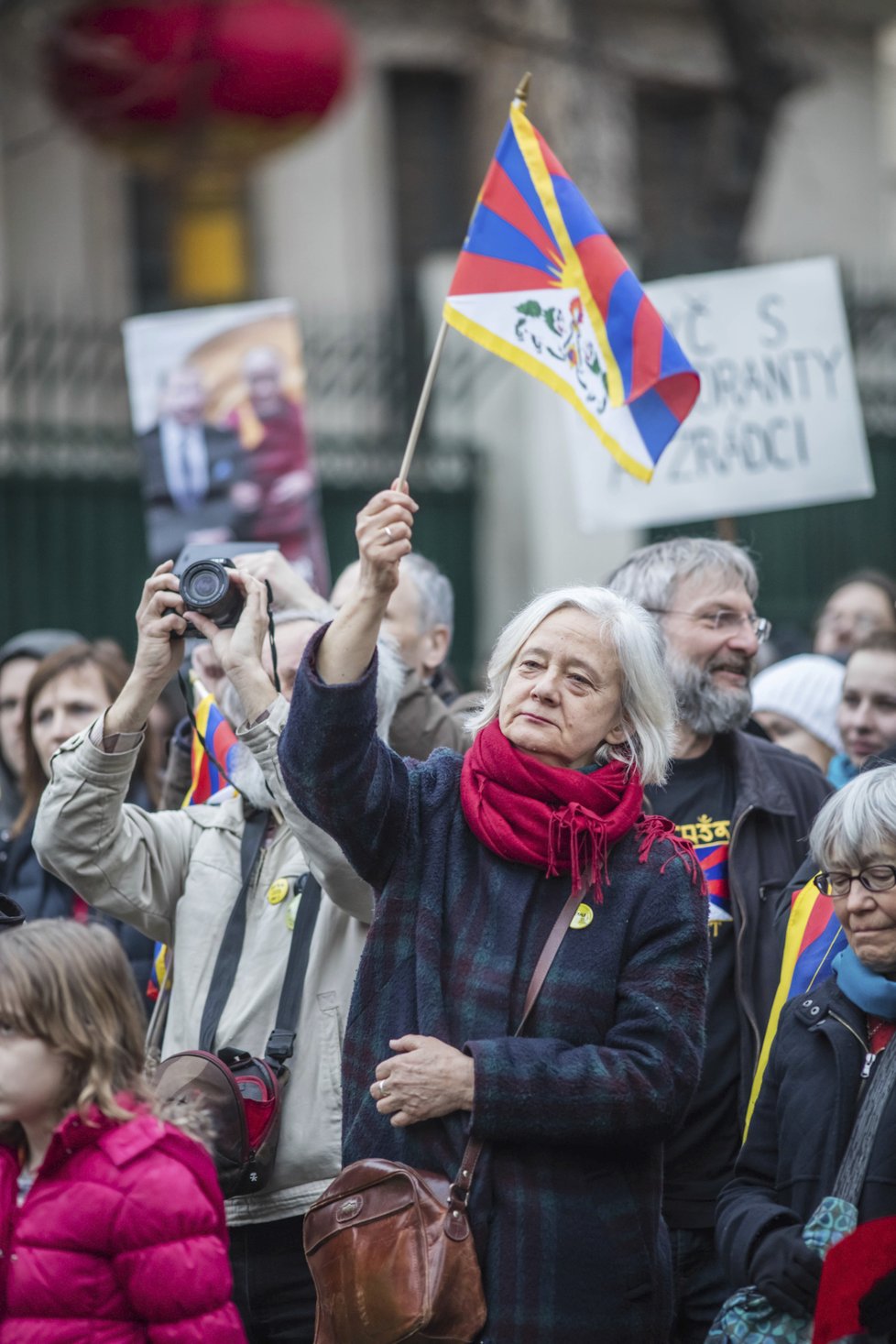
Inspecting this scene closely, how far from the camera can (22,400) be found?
10602 mm

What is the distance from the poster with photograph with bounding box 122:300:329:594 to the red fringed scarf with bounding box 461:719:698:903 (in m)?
3.86

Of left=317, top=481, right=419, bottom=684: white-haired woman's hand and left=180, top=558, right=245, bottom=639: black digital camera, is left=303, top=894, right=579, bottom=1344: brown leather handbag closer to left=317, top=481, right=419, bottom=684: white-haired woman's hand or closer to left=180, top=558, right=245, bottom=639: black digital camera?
left=317, top=481, right=419, bottom=684: white-haired woman's hand

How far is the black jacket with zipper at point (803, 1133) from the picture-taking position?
3111 millimetres

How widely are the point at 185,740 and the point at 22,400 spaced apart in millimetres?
6525

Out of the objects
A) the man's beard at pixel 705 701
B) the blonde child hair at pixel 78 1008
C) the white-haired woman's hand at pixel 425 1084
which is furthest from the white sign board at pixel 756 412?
the blonde child hair at pixel 78 1008

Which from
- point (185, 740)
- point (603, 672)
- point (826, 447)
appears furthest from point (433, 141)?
point (603, 672)

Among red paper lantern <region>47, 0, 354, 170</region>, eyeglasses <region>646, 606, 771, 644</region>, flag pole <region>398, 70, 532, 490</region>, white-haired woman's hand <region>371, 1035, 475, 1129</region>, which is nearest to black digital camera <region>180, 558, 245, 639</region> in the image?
flag pole <region>398, 70, 532, 490</region>

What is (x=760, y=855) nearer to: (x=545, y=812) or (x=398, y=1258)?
(x=545, y=812)

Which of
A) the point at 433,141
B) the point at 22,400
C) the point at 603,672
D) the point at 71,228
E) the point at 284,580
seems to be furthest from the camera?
the point at 433,141

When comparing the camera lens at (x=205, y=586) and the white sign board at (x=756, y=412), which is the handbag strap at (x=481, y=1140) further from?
the white sign board at (x=756, y=412)

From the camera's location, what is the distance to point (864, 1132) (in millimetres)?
3139

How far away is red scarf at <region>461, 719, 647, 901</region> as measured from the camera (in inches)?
120

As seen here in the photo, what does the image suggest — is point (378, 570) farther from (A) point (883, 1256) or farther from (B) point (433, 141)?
(B) point (433, 141)

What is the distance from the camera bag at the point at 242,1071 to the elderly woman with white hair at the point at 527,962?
1.00 ft
